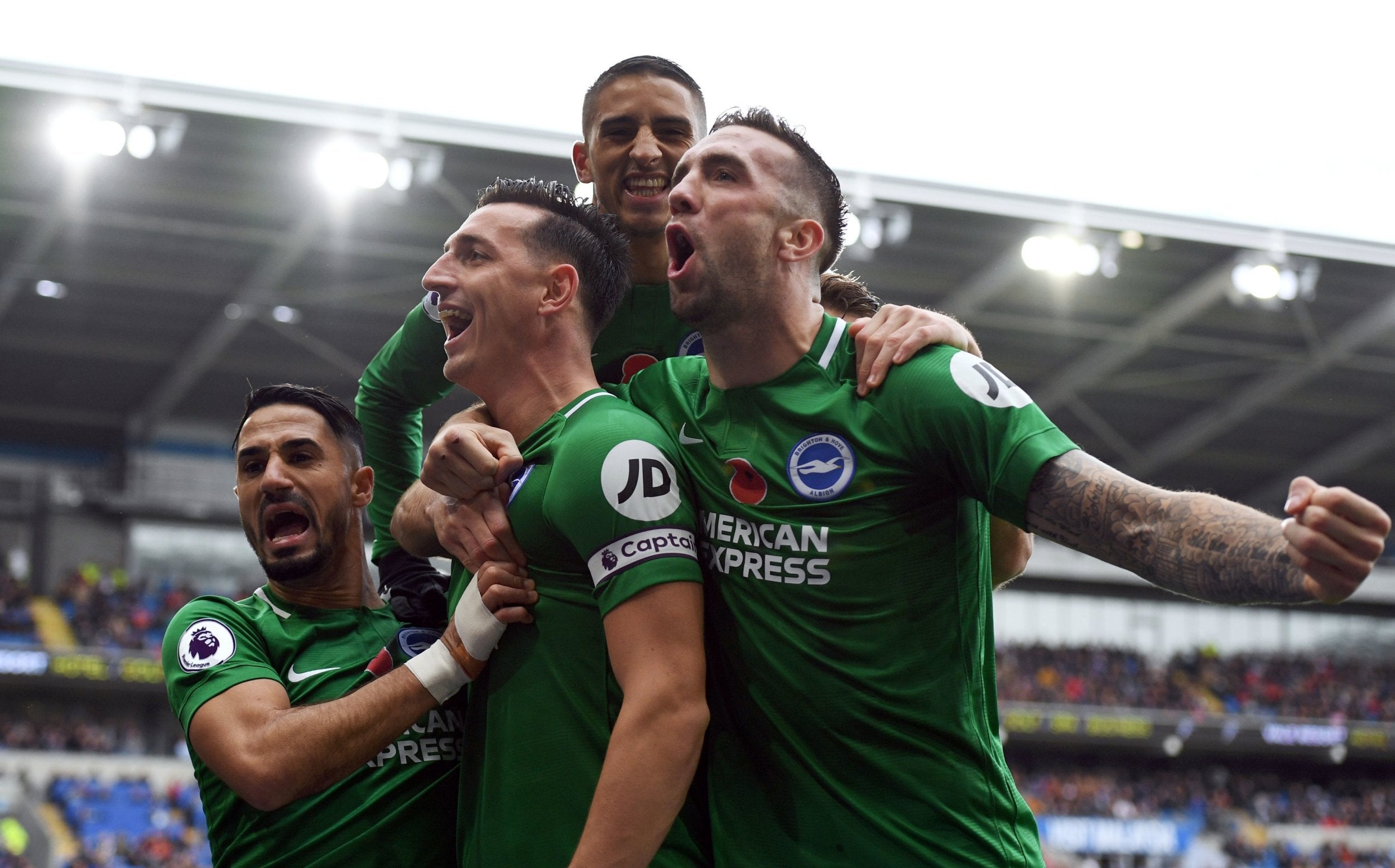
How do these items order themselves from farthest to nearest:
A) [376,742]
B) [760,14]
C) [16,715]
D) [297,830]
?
[16,715], [760,14], [297,830], [376,742]

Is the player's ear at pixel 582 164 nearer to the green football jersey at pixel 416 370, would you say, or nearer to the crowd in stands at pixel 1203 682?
the green football jersey at pixel 416 370

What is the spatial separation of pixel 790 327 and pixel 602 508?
672 mm

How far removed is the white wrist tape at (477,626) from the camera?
10.6 feet

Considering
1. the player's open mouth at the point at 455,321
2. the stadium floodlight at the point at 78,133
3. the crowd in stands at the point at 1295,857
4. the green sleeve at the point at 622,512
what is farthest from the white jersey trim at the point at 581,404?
the crowd in stands at the point at 1295,857

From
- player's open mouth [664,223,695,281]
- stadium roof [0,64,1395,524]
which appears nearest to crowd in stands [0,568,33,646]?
stadium roof [0,64,1395,524]

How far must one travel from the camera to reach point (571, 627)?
317 centimetres

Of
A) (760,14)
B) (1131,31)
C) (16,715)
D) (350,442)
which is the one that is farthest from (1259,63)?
(16,715)

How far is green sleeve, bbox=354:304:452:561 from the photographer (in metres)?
4.49

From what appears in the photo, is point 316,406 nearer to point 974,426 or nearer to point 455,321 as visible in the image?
point 455,321

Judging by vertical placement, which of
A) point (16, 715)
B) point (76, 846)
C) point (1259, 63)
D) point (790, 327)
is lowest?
point (790, 327)

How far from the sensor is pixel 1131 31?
71.2 ft

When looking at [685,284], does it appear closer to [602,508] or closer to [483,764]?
[602,508]

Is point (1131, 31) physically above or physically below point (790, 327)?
above

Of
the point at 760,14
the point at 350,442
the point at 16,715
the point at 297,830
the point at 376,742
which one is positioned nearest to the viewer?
the point at 376,742
